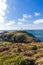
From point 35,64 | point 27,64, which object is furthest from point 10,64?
point 35,64

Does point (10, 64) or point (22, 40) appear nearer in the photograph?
point (10, 64)

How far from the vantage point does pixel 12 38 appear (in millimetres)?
97188

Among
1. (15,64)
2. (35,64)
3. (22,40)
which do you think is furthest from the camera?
(22,40)

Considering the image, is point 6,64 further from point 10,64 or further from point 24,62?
point 24,62

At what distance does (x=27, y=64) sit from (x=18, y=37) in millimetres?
78294

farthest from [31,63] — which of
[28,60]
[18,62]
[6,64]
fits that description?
[6,64]

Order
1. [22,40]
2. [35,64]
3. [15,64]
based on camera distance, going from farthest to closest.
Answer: [22,40] < [35,64] < [15,64]

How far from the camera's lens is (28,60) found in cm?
1841

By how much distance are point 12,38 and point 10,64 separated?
79623 millimetres

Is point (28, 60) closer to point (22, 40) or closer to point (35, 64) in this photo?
point (35, 64)

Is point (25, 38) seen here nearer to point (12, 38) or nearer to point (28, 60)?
point (12, 38)

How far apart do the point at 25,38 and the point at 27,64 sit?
77.1 m

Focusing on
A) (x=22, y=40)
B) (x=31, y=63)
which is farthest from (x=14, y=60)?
(x=22, y=40)

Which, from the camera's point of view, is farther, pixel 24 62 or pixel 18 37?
pixel 18 37
